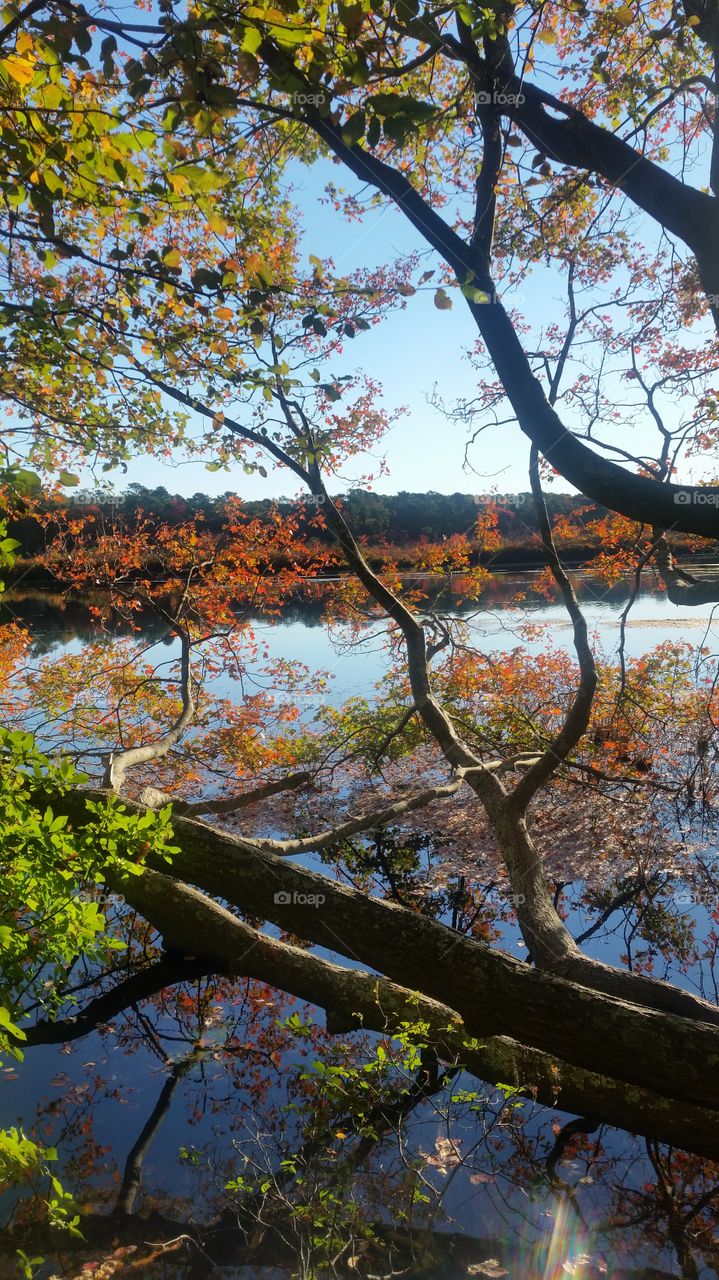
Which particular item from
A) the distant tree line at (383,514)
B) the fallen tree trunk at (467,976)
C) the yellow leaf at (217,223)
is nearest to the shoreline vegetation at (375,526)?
the distant tree line at (383,514)

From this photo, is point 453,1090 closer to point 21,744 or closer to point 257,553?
point 21,744

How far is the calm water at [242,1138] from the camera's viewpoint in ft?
9.19

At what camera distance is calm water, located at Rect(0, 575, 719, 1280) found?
2.80 meters

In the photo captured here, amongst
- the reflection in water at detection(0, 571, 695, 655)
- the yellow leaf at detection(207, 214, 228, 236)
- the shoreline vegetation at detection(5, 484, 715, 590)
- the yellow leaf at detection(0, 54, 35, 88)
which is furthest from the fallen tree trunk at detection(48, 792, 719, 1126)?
the reflection in water at detection(0, 571, 695, 655)

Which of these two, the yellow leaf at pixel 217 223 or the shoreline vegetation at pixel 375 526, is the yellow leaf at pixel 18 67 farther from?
the shoreline vegetation at pixel 375 526

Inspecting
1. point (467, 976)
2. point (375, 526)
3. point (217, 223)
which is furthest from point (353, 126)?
point (375, 526)

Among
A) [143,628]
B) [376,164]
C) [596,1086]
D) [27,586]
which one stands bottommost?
[596,1086]

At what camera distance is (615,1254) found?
105 inches

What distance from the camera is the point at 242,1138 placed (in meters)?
3.35

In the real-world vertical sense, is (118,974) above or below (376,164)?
below

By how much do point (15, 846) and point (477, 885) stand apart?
502 cm

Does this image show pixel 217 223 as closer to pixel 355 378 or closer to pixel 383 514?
pixel 355 378

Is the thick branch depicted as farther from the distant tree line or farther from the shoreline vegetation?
the distant tree line

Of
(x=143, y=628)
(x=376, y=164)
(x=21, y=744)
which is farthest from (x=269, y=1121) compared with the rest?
(x=143, y=628)
